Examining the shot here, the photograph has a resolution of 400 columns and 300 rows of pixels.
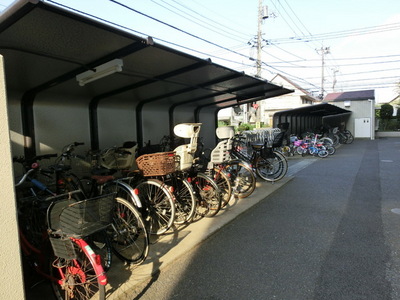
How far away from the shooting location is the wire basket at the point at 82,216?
209 centimetres

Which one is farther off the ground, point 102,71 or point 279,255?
point 102,71

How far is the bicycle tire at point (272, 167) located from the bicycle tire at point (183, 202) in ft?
10.3

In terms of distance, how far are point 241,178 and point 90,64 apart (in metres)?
3.48

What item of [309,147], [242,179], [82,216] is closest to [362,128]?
[309,147]

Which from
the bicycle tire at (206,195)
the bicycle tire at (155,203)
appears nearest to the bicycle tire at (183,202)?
the bicycle tire at (155,203)

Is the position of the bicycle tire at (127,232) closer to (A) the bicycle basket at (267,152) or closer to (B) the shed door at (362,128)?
(A) the bicycle basket at (267,152)

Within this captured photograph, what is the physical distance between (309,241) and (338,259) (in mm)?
501

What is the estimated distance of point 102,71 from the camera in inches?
130

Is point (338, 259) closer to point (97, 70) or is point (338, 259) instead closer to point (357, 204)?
point (357, 204)

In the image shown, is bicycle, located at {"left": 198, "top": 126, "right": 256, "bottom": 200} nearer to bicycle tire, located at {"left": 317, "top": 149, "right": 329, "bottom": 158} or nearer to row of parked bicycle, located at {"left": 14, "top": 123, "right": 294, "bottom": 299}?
row of parked bicycle, located at {"left": 14, "top": 123, "right": 294, "bottom": 299}

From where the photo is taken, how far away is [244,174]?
5.57 m

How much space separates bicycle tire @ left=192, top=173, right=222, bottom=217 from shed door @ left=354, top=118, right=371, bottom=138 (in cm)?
2302

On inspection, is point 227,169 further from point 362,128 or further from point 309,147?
point 362,128

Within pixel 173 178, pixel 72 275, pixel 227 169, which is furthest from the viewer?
pixel 227 169
